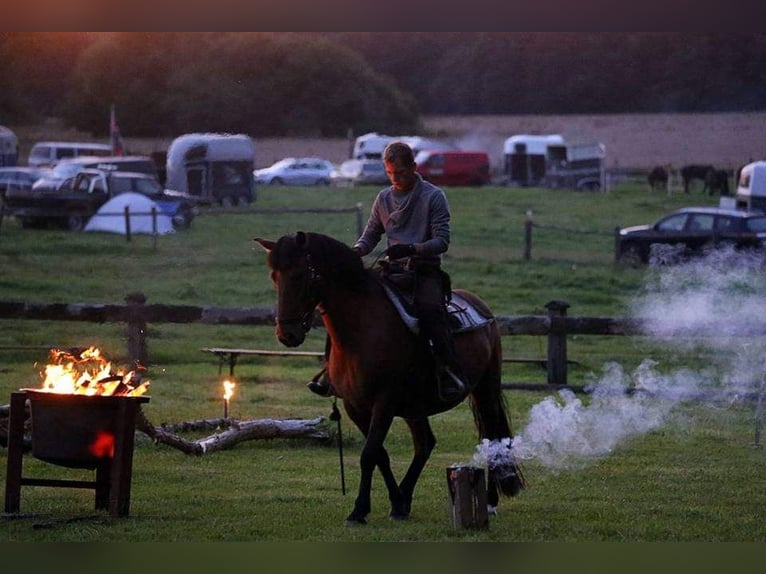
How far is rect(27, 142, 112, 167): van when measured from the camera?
17000 mm

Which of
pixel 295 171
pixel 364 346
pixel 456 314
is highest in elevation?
pixel 295 171

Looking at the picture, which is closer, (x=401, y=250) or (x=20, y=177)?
(x=401, y=250)

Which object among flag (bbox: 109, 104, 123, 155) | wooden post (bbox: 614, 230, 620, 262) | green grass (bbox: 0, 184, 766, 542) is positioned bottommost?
green grass (bbox: 0, 184, 766, 542)

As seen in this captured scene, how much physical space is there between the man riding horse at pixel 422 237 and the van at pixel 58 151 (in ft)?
34.3

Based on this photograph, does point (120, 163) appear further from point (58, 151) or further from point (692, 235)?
point (692, 235)

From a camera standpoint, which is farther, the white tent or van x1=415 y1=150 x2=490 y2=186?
van x1=415 y1=150 x2=490 y2=186

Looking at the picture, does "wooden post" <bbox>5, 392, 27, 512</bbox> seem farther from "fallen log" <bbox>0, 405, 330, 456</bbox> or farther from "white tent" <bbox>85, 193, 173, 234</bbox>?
"white tent" <bbox>85, 193, 173, 234</bbox>

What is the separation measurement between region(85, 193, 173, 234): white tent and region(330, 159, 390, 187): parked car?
2608 mm

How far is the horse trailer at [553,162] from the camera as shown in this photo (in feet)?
65.4

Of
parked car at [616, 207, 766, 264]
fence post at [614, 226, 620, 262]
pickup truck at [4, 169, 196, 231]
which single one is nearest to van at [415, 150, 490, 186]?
fence post at [614, 226, 620, 262]

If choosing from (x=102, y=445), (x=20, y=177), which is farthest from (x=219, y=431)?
(x=20, y=177)

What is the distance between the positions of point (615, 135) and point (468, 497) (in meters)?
12.1

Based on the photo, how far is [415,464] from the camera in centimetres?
704

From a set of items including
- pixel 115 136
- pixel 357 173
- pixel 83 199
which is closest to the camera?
pixel 115 136
